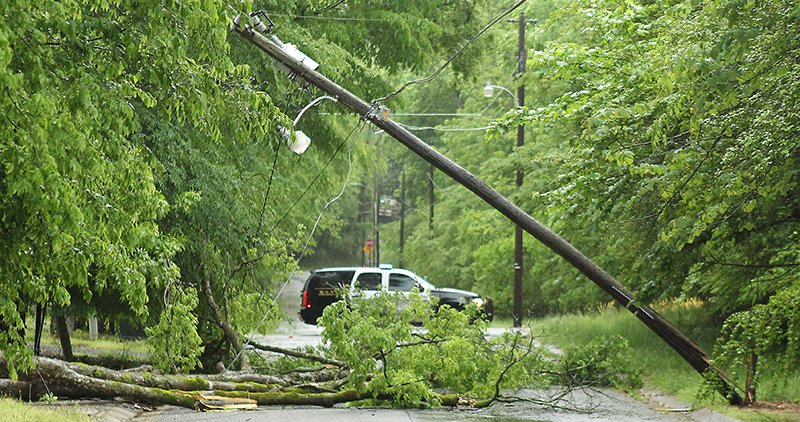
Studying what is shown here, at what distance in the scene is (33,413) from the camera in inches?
436

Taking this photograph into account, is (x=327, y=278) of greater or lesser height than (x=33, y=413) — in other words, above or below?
above

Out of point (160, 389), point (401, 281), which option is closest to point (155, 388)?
point (160, 389)

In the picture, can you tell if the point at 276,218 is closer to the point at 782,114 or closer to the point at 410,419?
the point at 410,419

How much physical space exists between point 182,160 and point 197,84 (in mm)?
10447

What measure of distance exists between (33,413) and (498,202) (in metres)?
8.44

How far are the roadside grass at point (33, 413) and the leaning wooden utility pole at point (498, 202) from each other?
6919mm

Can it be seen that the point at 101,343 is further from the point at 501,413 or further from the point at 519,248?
the point at 501,413

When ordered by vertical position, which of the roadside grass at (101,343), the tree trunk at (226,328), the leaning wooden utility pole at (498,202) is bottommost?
the roadside grass at (101,343)

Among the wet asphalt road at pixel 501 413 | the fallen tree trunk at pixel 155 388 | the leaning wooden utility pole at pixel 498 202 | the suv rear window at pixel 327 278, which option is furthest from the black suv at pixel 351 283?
the fallen tree trunk at pixel 155 388

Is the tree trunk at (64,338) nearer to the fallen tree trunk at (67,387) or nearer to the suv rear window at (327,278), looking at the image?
the fallen tree trunk at (67,387)

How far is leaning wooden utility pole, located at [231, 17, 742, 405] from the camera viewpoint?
16859 mm

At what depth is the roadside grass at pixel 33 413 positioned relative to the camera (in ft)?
34.9

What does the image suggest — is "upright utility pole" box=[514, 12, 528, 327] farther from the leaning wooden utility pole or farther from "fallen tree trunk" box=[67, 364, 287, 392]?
"fallen tree trunk" box=[67, 364, 287, 392]

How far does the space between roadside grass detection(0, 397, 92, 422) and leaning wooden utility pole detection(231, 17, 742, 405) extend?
692cm
